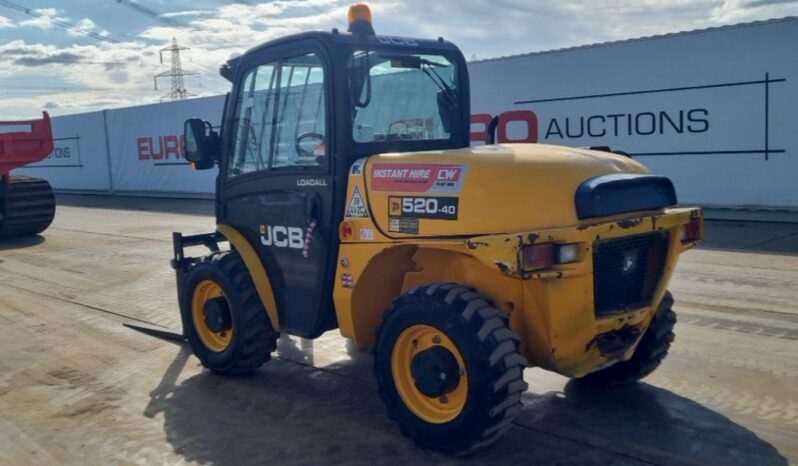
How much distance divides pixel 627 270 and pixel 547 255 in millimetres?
723

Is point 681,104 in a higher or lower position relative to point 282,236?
higher

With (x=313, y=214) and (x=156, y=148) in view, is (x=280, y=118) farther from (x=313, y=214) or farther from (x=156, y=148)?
(x=156, y=148)

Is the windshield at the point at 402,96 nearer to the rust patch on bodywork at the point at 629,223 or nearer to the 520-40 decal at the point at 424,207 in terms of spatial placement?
the 520-40 decal at the point at 424,207

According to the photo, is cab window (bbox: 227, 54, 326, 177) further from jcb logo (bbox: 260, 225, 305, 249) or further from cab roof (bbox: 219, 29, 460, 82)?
jcb logo (bbox: 260, 225, 305, 249)

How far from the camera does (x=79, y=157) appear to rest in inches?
1139

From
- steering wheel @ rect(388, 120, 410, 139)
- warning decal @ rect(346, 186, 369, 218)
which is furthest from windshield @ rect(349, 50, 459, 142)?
warning decal @ rect(346, 186, 369, 218)

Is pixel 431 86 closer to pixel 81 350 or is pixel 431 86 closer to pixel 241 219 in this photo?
pixel 241 219

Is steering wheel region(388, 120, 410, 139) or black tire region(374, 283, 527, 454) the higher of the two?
steering wheel region(388, 120, 410, 139)

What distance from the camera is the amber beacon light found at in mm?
5145

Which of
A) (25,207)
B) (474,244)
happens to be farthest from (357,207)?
(25,207)

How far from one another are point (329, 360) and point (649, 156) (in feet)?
31.7

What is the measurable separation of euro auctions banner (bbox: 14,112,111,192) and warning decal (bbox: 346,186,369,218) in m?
24.6

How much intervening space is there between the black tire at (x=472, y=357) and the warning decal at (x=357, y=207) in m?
0.64

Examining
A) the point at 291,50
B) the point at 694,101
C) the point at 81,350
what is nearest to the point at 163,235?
the point at 81,350
